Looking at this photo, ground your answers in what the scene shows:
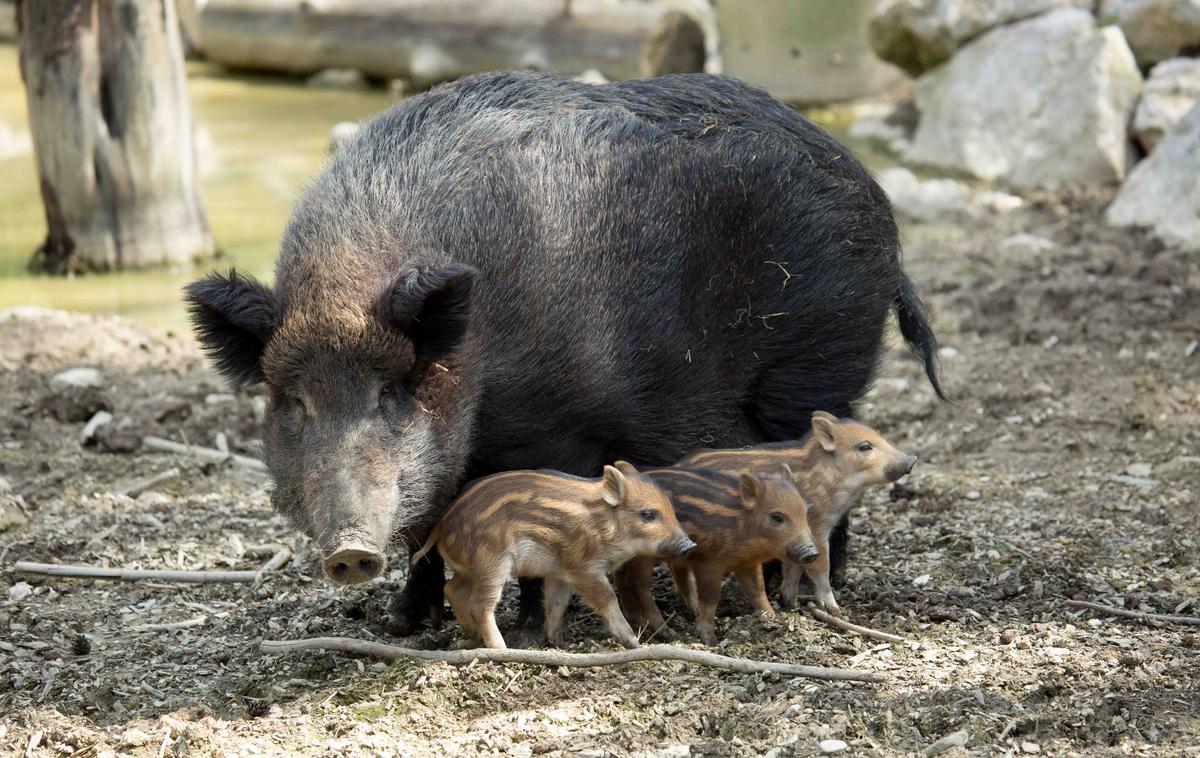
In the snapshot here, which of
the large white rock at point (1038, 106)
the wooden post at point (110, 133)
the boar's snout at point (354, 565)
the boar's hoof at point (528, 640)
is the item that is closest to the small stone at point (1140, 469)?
the boar's hoof at point (528, 640)

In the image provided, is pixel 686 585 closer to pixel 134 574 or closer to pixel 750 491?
pixel 750 491

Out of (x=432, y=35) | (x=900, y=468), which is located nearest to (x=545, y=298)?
(x=900, y=468)

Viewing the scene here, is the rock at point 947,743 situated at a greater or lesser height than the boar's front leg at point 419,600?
greater

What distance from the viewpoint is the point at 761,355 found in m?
5.43

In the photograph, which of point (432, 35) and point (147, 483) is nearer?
point (147, 483)

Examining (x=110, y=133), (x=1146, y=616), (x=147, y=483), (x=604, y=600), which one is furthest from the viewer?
(x=110, y=133)

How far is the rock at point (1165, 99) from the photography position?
11453mm

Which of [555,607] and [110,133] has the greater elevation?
[555,607]

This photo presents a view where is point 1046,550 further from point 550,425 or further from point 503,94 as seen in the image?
point 503,94

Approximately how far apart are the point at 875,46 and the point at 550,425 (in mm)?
10005

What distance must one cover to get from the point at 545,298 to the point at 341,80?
13713 mm

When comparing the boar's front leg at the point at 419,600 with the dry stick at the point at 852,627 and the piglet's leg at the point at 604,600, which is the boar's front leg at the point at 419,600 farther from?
the dry stick at the point at 852,627

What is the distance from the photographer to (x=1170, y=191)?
33.9 ft

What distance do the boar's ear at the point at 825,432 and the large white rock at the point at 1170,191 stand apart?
227 inches
